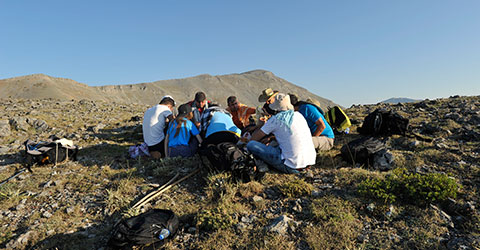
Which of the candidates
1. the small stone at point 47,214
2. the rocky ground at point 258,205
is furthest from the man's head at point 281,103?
the small stone at point 47,214

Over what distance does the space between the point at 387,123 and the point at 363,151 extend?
8.45 ft

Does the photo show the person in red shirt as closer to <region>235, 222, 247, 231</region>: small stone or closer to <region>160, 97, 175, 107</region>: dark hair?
<region>160, 97, 175, 107</region>: dark hair

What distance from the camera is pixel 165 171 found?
5.62 m

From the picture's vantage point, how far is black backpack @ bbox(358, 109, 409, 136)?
23.6 ft

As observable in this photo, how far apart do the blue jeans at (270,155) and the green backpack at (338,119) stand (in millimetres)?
3549

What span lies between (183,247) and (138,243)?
1.90 feet

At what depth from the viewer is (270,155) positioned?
5258mm

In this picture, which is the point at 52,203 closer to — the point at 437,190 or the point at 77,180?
the point at 77,180

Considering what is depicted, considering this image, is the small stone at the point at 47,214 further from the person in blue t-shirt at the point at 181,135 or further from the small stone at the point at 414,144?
the small stone at the point at 414,144

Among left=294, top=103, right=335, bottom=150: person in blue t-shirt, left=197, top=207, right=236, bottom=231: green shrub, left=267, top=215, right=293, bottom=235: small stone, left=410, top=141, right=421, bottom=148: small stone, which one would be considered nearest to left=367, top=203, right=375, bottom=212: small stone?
left=267, top=215, right=293, bottom=235: small stone

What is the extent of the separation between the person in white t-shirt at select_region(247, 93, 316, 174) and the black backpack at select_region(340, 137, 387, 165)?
42.8 inches

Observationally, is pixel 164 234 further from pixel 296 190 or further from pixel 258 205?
pixel 296 190

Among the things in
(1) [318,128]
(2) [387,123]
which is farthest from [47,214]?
(2) [387,123]

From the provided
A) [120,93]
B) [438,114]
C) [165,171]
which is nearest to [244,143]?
[165,171]
